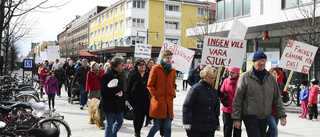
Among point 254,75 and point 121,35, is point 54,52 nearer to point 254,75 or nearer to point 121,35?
point 254,75

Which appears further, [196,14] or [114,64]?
[196,14]

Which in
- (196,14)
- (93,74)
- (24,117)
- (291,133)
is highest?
(196,14)

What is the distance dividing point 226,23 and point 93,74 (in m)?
14.8

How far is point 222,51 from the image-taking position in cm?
673

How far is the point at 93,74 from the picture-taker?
10516 millimetres

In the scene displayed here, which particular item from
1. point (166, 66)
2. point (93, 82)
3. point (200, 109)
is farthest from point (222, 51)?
point (93, 82)

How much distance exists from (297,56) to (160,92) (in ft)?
15.6

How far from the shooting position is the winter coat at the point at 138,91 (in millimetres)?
6547

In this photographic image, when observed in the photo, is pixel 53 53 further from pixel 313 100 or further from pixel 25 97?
pixel 313 100

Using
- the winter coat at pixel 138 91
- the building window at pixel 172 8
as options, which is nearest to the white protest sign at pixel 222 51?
the winter coat at pixel 138 91

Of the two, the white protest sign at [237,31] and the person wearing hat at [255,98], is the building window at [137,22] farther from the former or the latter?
the person wearing hat at [255,98]

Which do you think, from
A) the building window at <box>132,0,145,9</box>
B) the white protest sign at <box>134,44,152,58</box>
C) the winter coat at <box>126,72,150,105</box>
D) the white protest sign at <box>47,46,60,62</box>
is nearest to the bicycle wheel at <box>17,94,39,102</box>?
the winter coat at <box>126,72,150,105</box>

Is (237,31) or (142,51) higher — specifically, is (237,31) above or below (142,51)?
above

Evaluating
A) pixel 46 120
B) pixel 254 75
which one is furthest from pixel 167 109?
pixel 46 120
